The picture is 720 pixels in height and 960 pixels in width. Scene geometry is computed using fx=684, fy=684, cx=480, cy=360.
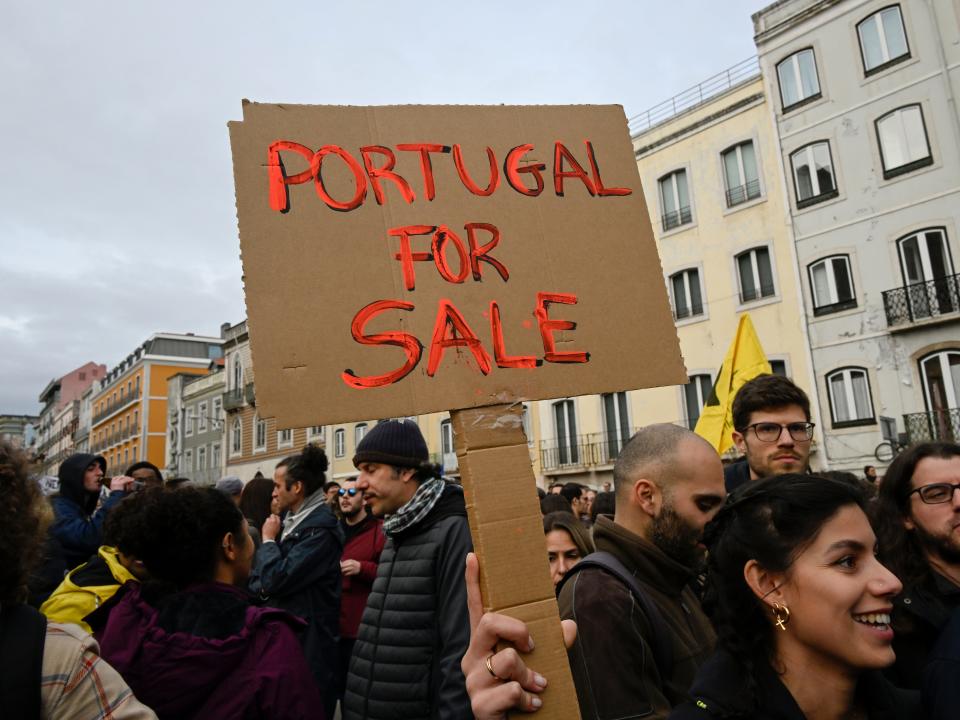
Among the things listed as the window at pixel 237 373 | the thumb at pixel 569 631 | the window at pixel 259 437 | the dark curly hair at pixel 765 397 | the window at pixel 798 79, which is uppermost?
the window at pixel 798 79

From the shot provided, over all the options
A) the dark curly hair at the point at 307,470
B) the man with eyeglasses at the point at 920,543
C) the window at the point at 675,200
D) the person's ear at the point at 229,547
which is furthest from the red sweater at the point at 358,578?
the window at the point at 675,200

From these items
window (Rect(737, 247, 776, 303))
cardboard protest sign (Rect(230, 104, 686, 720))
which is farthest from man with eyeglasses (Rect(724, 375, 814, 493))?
window (Rect(737, 247, 776, 303))

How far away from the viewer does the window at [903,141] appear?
53.2 ft

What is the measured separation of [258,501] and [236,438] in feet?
114

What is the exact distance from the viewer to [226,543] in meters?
2.58

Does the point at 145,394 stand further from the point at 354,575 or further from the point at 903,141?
the point at 354,575

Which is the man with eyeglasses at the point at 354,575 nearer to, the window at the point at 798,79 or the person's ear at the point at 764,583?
the person's ear at the point at 764,583

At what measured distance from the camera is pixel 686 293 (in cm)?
2031

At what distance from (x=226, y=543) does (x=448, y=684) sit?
1.02m

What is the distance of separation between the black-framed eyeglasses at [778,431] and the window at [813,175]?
16.7 m

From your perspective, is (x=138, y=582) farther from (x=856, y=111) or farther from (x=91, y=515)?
(x=856, y=111)

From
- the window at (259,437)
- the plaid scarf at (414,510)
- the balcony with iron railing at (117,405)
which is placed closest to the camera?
the plaid scarf at (414,510)

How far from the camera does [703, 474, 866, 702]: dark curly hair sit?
71.2 inches

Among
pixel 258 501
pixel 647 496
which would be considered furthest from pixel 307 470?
pixel 647 496
